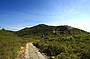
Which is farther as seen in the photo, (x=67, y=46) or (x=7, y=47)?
(x=67, y=46)

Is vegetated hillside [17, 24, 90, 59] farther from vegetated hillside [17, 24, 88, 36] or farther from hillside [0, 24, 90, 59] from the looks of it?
vegetated hillside [17, 24, 88, 36]

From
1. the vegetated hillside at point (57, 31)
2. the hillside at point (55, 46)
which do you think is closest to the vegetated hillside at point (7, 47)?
the hillside at point (55, 46)

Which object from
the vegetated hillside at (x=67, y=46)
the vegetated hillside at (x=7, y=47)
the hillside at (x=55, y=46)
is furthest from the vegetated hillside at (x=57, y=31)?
the vegetated hillside at (x=7, y=47)

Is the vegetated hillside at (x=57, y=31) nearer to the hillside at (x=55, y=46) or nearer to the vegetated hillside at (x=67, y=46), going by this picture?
the vegetated hillside at (x=67, y=46)

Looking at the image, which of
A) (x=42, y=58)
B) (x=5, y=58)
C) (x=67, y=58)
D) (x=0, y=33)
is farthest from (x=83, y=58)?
(x=0, y=33)

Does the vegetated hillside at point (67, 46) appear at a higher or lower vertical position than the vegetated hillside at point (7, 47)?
lower

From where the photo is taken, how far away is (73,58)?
324 inches

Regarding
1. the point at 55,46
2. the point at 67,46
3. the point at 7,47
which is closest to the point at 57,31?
the point at 67,46

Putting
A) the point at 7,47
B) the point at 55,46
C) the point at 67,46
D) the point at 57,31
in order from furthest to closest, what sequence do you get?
the point at 57,31
the point at 67,46
the point at 55,46
the point at 7,47

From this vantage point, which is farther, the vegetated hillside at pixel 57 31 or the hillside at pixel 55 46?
the vegetated hillside at pixel 57 31

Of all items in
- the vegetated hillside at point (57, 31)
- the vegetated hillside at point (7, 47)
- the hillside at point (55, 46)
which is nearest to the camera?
the vegetated hillside at point (7, 47)

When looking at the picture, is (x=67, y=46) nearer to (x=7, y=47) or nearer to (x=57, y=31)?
(x=7, y=47)

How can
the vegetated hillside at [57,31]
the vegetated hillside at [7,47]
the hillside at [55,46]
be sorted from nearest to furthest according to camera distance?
the vegetated hillside at [7,47], the hillside at [55,46], the vegetated hillside at [57,31]

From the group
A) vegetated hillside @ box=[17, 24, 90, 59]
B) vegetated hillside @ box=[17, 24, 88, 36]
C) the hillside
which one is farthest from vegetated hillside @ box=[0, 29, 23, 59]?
vegetated hillside @ box=[17, 24, 88, 36]
